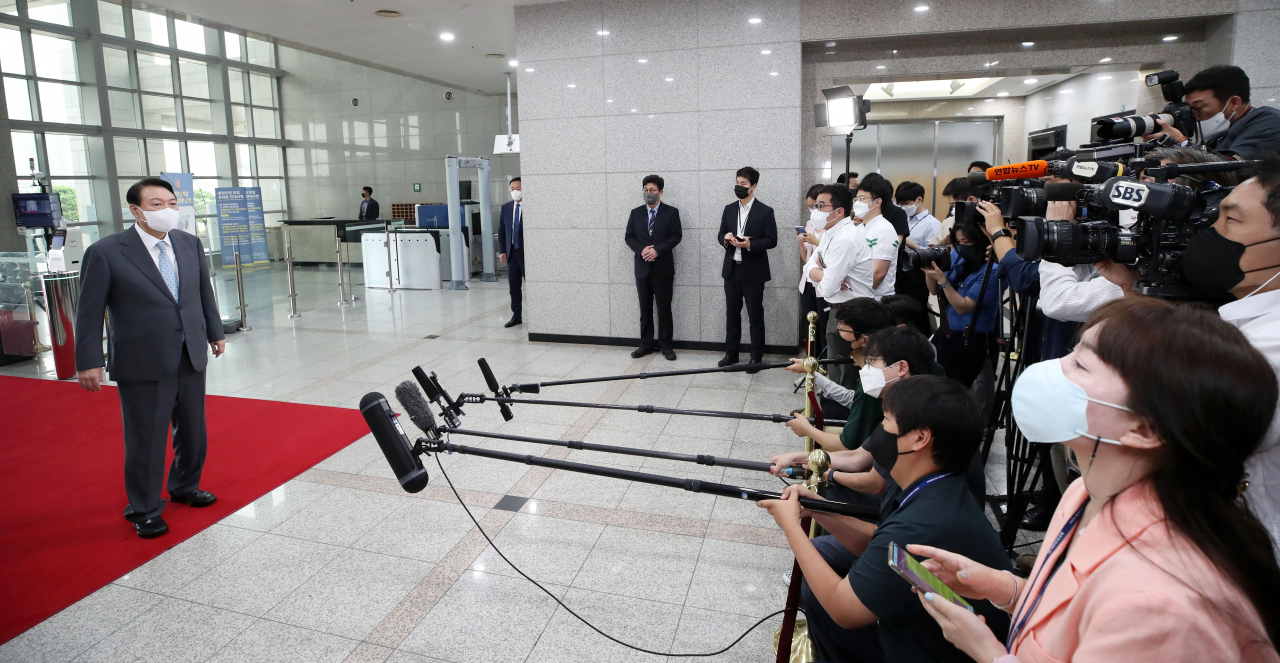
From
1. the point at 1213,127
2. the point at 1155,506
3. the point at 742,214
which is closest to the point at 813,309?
the point at 742,214

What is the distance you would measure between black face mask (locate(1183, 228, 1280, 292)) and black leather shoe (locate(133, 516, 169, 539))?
402 centimetres

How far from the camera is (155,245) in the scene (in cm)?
332

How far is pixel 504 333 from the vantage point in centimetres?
773

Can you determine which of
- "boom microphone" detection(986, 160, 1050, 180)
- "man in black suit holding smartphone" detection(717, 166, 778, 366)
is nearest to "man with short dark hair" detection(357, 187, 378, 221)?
"man in black suit holding smartphone" detection(717, 166, 778, 366)

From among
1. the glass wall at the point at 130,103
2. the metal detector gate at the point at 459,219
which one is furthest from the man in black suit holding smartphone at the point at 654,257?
the glass wall at the point at 130,103

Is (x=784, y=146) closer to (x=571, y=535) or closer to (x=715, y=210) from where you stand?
(x=715, y=210)

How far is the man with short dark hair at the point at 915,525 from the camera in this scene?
1504mm

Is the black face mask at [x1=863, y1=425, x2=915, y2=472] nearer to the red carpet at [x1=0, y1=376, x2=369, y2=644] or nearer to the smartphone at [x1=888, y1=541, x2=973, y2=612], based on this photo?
the smartphone at [x1=888, y1=541, x2=973, y2=612]

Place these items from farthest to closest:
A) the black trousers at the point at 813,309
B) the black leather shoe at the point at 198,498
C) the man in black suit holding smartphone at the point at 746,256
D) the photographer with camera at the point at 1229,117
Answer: the man in black suit holding smartphone at the point at 746,256 < the black trousers at the point at 813,309 < the black leather shoe at the point at 198,498 < the photographer with camera at the point at 1229,117

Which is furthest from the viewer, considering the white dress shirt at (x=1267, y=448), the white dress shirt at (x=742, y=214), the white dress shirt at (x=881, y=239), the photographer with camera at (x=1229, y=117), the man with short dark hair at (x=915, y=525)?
the white dress shirt at (x=742, y=214)

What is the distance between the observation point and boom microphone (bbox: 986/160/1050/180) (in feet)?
8.31

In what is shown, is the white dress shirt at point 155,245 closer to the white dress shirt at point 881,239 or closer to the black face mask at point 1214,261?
the white dress shirt at point 881,239

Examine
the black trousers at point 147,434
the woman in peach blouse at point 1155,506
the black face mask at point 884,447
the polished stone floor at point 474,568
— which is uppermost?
the woman in peach blouse at point 1155,506

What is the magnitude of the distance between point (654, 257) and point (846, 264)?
234 cm
